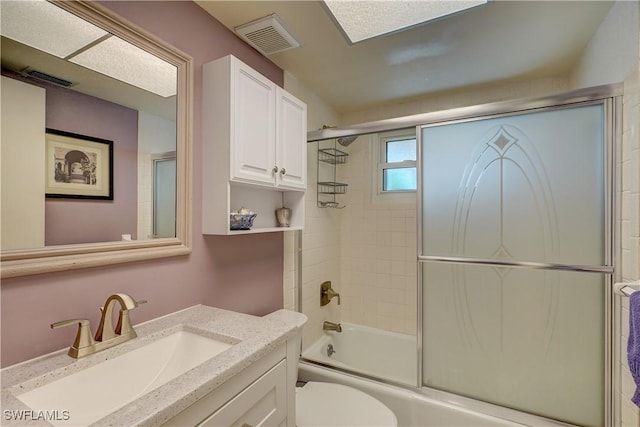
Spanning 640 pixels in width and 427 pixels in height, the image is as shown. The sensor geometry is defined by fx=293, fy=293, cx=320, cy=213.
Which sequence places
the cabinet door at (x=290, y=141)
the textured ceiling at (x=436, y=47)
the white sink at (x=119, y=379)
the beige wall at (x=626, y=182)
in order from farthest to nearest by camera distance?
the cabinet door at (x=290, y=141), the textured ceiling at (x=436, y=47), the beige wall at (x=626, y=182), the white sink at (x=119, y=379)

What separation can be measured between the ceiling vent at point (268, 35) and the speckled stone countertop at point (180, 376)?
57.2 inches

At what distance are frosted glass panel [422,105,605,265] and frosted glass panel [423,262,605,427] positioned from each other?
0.13m

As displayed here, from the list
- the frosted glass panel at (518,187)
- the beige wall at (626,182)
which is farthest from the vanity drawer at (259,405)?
the beige wall at (626,182)

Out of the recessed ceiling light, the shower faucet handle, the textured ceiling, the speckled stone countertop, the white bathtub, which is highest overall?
the textured ceiling

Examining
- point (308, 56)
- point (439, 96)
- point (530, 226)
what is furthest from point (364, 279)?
point (308, 56)

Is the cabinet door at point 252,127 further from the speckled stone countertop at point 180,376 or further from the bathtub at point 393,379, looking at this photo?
the bathtub at point 393,379

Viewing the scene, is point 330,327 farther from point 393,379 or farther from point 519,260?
point 519,260

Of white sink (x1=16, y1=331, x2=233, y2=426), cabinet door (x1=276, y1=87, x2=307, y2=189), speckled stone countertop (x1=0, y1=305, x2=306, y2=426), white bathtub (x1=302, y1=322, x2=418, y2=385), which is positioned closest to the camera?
speckled stone countertop (x1=0, y1=305, x2=306, y2=426)

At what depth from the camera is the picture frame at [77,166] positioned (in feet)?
3.02

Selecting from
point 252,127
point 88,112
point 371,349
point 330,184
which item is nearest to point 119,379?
point 88,112

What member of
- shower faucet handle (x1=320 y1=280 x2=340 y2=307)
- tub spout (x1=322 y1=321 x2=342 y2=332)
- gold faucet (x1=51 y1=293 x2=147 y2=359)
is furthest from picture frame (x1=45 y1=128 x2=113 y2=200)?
tub spout (x1=322 y1=321 x2=342 y2=332)

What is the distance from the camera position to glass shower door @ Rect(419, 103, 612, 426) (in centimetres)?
139

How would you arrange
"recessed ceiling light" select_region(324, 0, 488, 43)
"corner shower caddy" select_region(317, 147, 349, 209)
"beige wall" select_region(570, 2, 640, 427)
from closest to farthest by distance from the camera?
"beige wall" select_region(570, 2, 640, 427), "recessed ceiling light" select_region(324, 0, 488, 43), "corner shower caddy" select_region(317, 147, 349, 209)

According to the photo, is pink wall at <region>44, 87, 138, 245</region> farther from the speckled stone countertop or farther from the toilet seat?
the toilet seat
